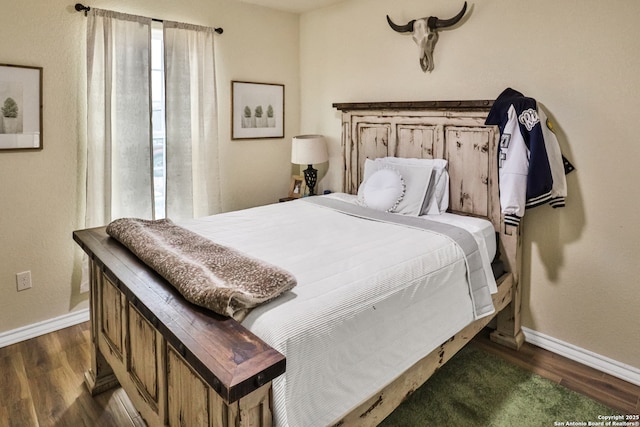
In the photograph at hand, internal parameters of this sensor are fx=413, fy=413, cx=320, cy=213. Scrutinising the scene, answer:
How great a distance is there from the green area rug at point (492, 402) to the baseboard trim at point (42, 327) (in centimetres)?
230

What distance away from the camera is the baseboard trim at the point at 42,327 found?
8.82 feet

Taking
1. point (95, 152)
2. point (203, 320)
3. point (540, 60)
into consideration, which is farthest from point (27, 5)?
point (540, 60)

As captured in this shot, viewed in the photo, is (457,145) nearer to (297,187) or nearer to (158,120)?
(297,187)

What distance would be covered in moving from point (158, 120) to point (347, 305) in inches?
97.2

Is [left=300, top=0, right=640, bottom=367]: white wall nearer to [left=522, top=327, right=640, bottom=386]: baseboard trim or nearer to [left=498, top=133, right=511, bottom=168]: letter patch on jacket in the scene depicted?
[left=522, top=327, right=640, bottom=386]: baseboard trim

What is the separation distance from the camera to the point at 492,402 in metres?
2.14

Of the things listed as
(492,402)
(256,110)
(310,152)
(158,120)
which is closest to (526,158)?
(492,402)

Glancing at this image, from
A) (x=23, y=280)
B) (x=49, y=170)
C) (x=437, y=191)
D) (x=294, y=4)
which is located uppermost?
(x=294, y=4)

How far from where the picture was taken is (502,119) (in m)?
2.46

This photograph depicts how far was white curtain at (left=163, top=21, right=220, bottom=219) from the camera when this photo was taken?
10.6 feet

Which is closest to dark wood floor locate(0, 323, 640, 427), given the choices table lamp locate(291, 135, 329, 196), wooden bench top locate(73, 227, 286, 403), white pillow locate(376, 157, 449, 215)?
wooden bench top locate(73, 227, 286, 403)

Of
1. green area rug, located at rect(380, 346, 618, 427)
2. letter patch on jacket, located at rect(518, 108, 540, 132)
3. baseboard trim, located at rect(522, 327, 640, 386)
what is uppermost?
letter patch on jacket, located at rect(518, 108, 540, 132)

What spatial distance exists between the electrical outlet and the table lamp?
7.14ft

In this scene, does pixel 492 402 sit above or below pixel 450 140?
below
